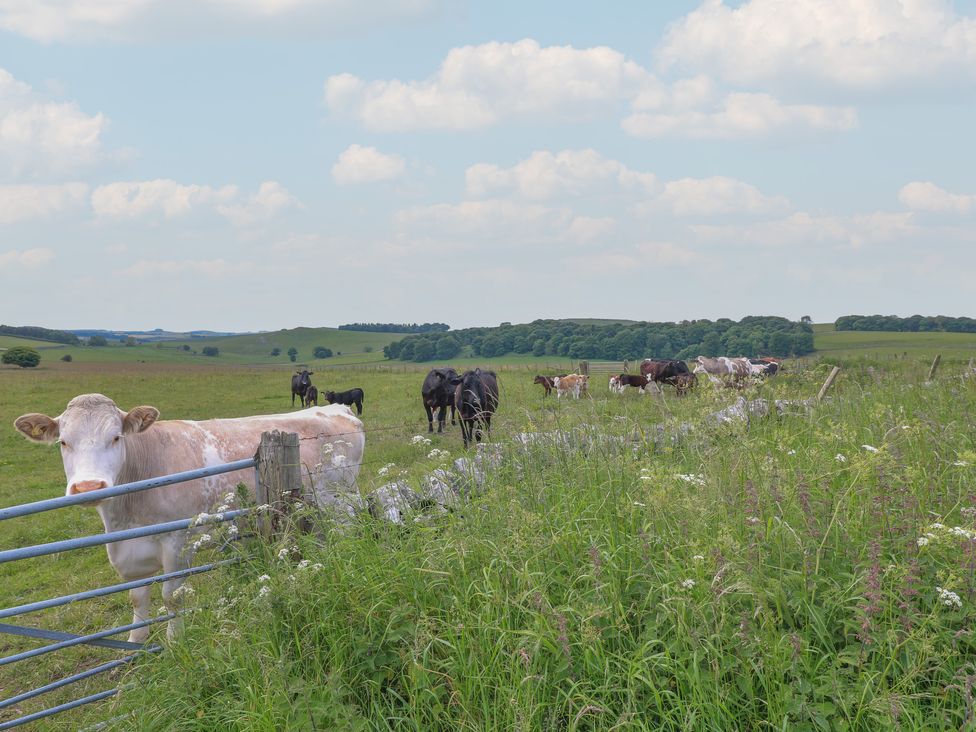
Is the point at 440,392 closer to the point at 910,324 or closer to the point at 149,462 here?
the point at 149,462

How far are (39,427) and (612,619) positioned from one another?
16.3 feet

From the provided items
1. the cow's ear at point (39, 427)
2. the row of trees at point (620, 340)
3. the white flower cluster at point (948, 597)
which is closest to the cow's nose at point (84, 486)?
the cow's ear at point (39, 427)

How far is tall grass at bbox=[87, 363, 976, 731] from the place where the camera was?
9.57 feet

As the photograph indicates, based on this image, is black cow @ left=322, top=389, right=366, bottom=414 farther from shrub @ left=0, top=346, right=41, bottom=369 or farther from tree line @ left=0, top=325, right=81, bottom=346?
tree line @ left=0, top=325, right=81, bottom=346

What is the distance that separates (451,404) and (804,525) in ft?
47.3

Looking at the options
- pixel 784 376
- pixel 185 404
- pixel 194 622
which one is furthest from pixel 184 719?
pixel 185 404

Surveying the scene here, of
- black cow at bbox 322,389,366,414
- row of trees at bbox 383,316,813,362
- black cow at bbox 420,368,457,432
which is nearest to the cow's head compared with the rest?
black cow at bbox 420,368,457,432

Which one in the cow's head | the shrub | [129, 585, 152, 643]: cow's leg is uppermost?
the cow's head

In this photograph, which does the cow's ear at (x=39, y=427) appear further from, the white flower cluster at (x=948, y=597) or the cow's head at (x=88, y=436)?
the white flower cluster at (x=948, y=597)

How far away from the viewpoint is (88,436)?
5.52 metres

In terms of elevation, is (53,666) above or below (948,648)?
below

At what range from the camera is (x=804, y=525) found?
398 cm

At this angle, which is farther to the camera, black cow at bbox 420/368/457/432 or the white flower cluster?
black cow at bbox 420/368/457/432

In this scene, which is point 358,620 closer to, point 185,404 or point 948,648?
point 948,648
